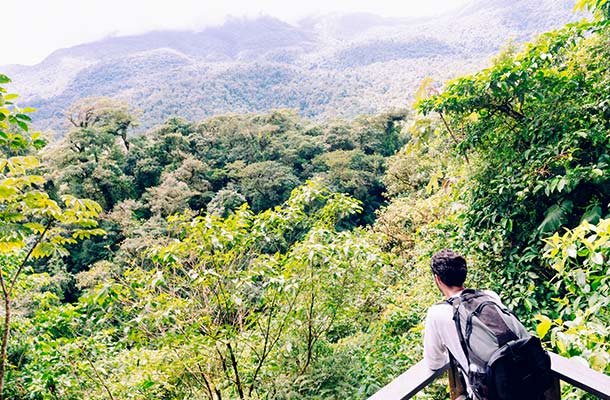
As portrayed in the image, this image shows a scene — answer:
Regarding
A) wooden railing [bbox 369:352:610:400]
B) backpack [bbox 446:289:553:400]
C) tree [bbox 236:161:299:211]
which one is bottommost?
tree [bbox 236:161:299:211]

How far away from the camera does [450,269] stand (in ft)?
5.56

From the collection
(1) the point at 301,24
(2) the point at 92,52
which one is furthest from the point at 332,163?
(1) the point at 301,24

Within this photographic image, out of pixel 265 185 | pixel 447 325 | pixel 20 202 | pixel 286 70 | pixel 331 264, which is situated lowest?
pixel 265 185

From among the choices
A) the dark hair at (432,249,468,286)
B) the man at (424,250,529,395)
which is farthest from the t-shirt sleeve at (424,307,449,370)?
the dark hair at (432,249,468,286)

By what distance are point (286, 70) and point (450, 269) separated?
10297 centimetres

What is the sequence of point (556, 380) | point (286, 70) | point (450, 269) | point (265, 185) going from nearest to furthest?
A: point (556, 380) → point (450, 269) → point (265, 185) → point (286, 70)

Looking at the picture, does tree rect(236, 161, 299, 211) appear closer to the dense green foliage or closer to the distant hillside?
the dense green foliage

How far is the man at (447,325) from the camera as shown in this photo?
1.40m

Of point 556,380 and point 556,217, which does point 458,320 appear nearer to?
point 556,380

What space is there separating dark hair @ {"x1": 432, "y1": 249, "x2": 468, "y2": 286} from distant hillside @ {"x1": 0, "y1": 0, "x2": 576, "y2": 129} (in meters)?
59.1

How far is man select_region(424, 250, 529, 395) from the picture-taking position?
140cm

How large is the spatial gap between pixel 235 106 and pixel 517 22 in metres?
74.5

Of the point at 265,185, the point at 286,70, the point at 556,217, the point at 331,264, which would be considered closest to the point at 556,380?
the point at 331,264

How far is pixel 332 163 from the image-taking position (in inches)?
A: 1006
